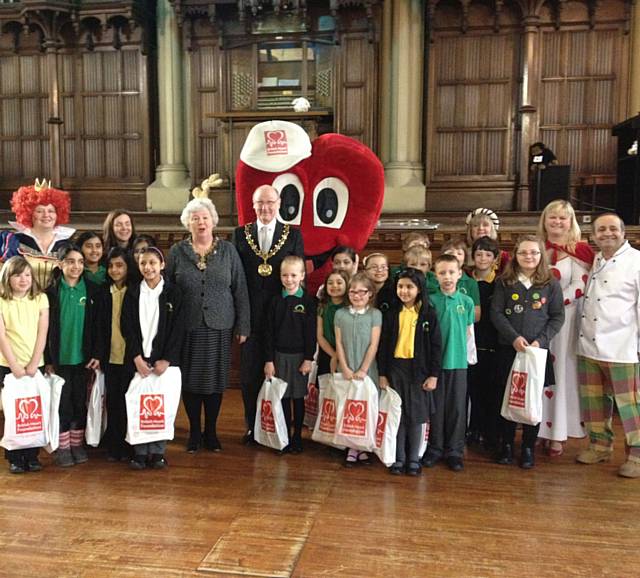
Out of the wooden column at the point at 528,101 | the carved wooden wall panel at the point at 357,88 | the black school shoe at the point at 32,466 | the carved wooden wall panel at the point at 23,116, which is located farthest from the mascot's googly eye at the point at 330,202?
the carved wooden wall panel at the point at 23,116

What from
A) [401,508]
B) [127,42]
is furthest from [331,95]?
[401,508]

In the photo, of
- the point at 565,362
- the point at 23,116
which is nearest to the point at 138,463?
the point at 565,362

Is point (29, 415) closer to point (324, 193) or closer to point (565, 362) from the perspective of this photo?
point (324, 193)

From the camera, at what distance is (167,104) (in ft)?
25.0

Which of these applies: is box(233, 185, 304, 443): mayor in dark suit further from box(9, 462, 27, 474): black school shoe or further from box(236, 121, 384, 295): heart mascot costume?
box(9, 462, 27, 474): black school shoe

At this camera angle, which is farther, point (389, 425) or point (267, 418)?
point (267, 418)

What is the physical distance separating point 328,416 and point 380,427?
255mm

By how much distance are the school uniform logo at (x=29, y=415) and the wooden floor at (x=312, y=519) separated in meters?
0.22

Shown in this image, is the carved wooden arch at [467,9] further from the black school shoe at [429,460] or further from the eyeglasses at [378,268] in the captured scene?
the black school shoe at [429,460]

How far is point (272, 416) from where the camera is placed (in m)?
3.01

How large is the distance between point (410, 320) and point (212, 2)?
5.74m

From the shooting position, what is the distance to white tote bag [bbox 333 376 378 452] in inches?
111

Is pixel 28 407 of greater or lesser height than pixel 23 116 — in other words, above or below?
→ below

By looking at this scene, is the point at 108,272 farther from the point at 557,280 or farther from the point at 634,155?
the point at 634,155
